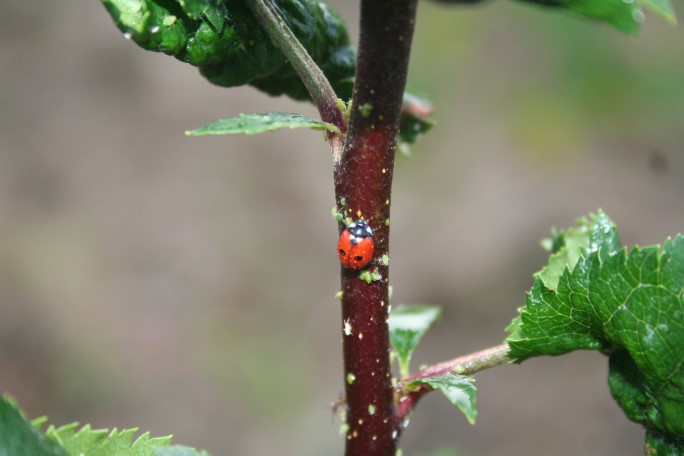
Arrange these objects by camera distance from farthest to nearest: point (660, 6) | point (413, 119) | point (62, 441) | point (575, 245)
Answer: point (413, 119) → point (575, 245) → point (62, 441) → point (660, 6)

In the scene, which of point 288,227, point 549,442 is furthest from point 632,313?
point 288,227

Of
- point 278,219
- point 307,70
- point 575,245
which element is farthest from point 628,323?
point 278,219

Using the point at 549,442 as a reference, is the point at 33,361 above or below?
above

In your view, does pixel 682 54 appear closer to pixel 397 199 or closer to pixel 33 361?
pixel 397 199

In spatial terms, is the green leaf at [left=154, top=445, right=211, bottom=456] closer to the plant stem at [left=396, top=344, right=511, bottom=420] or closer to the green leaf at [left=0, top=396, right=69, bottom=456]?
the green leaf at [left=0, top=396, right=69, bottom=456]

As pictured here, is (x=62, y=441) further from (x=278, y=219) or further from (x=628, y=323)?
(x=278, y=219)

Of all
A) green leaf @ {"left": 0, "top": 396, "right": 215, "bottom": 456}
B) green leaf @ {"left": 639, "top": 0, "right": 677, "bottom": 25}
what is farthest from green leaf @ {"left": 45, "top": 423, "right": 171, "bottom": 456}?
green leaf @ {"left": 639, "top": 0, "right": 677, "bottom": 25}
